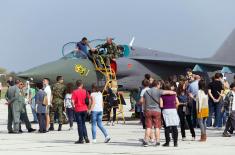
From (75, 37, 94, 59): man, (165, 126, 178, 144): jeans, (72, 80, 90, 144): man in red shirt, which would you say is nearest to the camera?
(165, 126, 178, 144): jeans

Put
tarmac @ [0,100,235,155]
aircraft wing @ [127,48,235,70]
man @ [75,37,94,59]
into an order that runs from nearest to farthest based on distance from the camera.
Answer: tarmac @ [0,100,235,155] < man @ [75,37,94,59] < aircraft wing @ [127,48,235,70]

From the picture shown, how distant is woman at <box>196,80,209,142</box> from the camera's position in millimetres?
16172

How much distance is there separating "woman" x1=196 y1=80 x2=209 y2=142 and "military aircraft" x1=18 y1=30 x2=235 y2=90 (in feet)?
26.8

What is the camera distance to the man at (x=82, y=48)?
24516mm

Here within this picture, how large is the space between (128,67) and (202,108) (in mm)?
9209

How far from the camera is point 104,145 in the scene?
15.4m

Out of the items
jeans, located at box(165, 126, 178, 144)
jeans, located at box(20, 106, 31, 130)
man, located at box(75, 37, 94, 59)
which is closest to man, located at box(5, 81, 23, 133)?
jeans, located at box(20, 106, 31, 130)

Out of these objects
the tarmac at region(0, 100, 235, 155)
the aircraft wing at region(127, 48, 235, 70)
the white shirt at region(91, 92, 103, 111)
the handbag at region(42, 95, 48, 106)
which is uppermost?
the aircraft wing at region(127, 48, 235, 70)

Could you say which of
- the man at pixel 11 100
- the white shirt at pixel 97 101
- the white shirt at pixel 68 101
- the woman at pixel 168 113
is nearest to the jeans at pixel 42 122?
the man at pixel 11 100

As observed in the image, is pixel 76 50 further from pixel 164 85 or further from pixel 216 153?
pixel 216 153

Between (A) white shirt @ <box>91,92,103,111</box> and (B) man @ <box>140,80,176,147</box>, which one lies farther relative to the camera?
(A) white shirt @ <box>91,92,103,111</box>

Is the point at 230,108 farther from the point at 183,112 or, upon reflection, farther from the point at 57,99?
the point at 57,99

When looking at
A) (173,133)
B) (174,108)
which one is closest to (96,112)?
(174,108)

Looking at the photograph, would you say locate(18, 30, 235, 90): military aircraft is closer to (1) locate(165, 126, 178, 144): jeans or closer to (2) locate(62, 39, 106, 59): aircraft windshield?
(2) locate(62, 39, 106, 59): aircraft windshield
